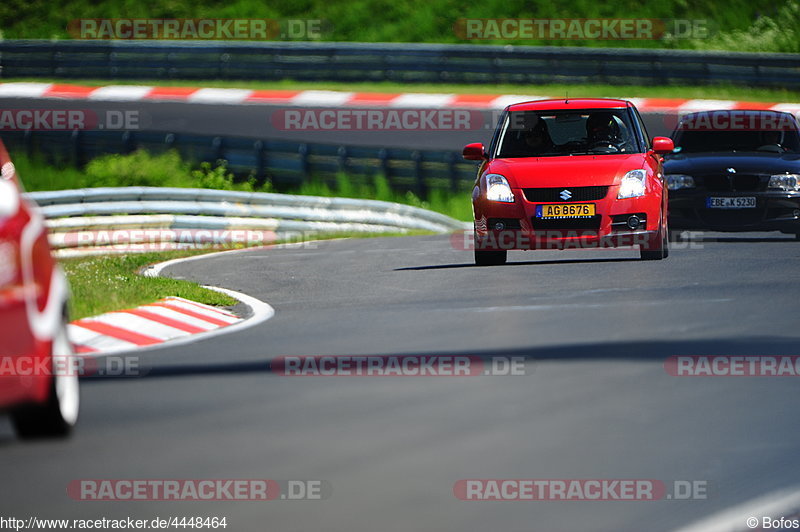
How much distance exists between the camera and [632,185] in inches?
571

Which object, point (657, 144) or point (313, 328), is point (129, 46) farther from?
point (313, 328)

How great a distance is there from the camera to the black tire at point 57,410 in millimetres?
4719

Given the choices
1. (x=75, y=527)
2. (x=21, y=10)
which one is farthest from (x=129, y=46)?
(x=75, y=527)

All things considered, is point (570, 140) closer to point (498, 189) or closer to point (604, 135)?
point (604, 135)

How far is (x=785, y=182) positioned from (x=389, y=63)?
1646 cm

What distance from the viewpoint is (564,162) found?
14.6 m

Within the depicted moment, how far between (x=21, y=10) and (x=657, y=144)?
29224 millimetres

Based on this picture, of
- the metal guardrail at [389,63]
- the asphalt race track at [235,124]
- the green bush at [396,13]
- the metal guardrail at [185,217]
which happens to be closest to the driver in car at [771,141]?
the metal guardrail at [185,217]

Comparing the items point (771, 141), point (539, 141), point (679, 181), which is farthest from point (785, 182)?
point (539, 141)

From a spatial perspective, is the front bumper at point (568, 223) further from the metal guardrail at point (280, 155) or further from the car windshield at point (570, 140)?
the metal guardrail at point (280, 155)

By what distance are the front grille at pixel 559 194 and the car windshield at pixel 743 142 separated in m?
4.12

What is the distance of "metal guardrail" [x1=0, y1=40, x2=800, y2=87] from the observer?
103ft

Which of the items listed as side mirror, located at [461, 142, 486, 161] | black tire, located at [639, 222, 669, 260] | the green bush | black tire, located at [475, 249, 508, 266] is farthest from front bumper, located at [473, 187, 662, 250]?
the green bush

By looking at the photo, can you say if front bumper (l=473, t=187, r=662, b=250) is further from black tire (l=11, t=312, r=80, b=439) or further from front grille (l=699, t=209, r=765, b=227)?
black tire (l=11, t=312, r=80, b=439)
